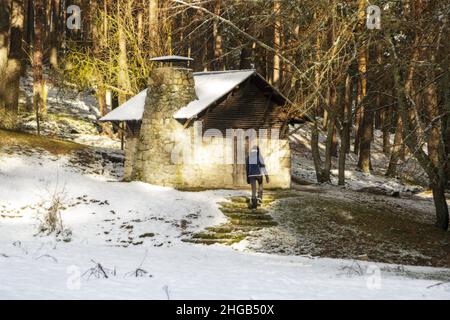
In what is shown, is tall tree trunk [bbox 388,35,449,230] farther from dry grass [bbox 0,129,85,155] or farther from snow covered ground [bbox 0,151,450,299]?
dry grass [bbox 0,129,85,155]

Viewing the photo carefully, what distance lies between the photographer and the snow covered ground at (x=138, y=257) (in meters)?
7.52

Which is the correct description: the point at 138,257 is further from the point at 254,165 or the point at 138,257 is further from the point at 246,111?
the point at 246,111

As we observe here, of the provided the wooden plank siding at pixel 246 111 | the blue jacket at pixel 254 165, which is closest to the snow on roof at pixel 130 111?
the wooden plank siding at pixel 246 111

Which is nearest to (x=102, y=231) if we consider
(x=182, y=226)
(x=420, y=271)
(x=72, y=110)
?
(x=182, y=226)

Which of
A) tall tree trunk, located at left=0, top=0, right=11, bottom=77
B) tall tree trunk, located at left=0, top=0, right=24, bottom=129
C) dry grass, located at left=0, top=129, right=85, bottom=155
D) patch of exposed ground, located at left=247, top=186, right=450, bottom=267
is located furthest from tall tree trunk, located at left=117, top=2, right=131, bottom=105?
patch of exposed ground, located at left=247, top=186, right=450, bottom=267

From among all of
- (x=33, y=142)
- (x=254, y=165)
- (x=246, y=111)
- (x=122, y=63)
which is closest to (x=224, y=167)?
(x=246, y=111)

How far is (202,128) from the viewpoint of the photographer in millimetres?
21172

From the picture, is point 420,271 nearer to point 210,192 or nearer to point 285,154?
point 210,192

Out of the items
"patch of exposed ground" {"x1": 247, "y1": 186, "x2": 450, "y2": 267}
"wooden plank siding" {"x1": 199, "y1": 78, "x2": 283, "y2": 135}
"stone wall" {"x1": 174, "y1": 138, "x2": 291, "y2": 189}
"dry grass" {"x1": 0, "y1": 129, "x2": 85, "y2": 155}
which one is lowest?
"patch of exposed ground" {"x1": 247, "y1": 186, "x2": 450, "y2": 267}

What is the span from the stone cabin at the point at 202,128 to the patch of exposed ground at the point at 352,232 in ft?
9.38

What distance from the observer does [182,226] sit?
16.5 meters

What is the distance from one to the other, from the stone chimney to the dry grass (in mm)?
4142

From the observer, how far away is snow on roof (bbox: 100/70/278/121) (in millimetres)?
20625
